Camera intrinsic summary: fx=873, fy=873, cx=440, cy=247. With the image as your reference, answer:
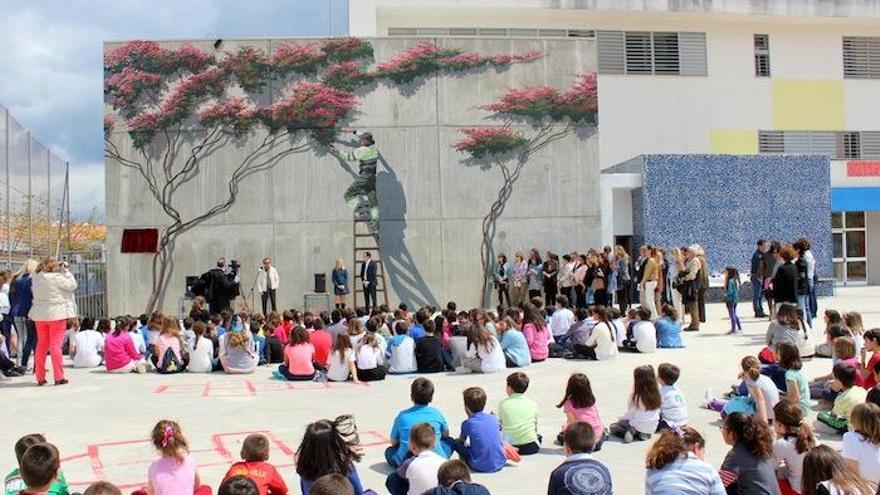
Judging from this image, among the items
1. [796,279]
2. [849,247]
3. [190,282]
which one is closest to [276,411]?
[796,279]

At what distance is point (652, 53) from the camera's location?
31.5 metres

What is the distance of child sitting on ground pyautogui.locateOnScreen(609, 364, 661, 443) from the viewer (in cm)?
828

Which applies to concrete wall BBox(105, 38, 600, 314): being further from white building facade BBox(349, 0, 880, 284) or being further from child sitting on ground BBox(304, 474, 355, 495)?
child sitting on ground BBox(304, 474, 355, 495)

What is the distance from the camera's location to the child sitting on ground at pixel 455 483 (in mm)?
4664

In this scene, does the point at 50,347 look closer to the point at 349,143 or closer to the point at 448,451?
the point at 448,451

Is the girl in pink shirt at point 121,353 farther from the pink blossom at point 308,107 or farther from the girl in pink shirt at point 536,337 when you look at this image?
the pink blossom at point 308,107

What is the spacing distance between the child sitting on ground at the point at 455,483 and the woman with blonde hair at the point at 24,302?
384 inches

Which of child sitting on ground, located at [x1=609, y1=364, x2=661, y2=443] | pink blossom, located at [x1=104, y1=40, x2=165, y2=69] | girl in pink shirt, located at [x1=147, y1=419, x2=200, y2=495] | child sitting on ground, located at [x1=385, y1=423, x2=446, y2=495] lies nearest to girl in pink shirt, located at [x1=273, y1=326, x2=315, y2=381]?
child sitting on ground, located at [x1=609, y1=364, x2=661, y2=443]

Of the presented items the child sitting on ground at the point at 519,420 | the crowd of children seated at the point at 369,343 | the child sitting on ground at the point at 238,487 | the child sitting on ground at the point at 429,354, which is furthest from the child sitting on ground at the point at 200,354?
the child sitting on ground at the point at 238,487

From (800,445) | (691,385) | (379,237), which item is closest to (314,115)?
(379,237)

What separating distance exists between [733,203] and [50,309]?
63.0 ft

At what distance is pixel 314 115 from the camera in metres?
23.7

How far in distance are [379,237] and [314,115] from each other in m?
3.74

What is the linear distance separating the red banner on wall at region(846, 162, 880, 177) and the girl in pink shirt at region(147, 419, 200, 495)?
3153 cm
